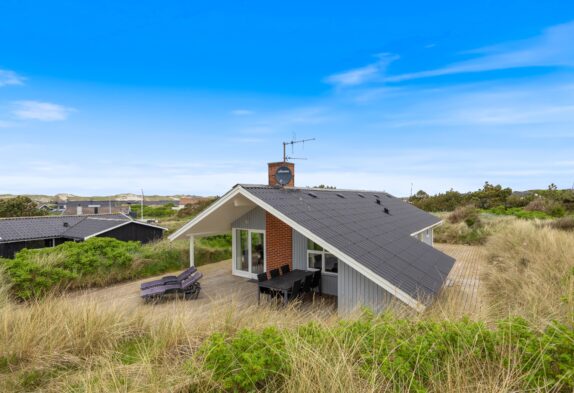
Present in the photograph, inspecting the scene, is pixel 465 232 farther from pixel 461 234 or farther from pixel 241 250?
pixel 241 250

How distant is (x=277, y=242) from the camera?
1173cm

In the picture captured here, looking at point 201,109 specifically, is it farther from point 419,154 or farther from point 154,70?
point 419,154

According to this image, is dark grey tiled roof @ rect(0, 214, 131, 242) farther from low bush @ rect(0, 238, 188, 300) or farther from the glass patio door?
the glass patio door

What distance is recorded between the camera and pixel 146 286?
33.0 ft

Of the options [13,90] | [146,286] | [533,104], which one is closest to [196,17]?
[13,90]

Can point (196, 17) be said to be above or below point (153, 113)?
above

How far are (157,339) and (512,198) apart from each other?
41.6 meters

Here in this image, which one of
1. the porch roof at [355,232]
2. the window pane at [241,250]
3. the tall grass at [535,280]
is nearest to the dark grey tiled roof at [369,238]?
the porch roof at [355,232]

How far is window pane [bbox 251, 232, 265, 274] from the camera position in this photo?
41.4ft

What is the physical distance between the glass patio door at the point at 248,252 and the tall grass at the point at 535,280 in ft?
25.8

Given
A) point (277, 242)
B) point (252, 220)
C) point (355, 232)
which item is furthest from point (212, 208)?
point (355, 232)

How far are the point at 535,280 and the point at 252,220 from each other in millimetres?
9068

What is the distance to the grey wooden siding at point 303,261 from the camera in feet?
33.9

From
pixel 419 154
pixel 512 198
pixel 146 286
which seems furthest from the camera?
pixel 512 198
